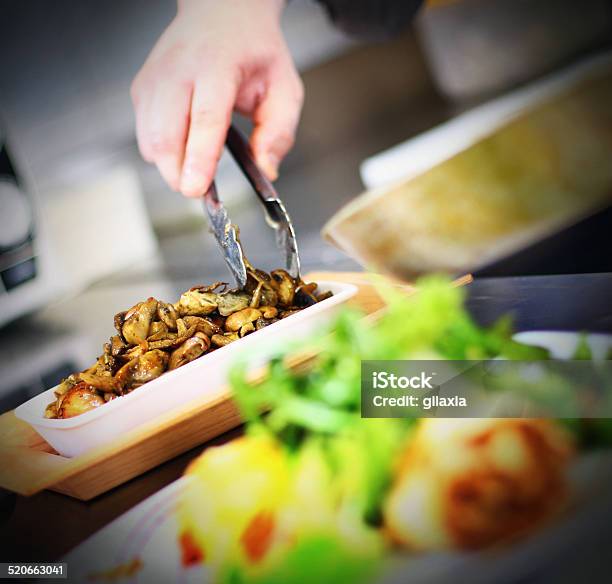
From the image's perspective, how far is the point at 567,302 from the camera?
64 cm

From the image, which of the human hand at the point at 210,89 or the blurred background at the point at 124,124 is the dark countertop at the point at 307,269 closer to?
the blurred background at the point at 124,124

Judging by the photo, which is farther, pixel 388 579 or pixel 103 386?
pixel 103 386

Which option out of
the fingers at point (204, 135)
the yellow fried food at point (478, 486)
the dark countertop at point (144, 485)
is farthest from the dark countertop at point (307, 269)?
the fingers at point (204, 135)

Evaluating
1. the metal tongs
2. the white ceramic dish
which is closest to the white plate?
the white ceramic dish

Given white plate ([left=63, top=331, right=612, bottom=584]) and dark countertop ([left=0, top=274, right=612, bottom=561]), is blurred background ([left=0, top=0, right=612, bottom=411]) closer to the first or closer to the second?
dark countertop ([left=0, top=274, right=612, bottom=561])

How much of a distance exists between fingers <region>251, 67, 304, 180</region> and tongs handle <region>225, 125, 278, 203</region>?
0.08 metres

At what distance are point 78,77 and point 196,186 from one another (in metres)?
Answer: 0.37

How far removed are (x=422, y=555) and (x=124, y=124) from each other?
0.93 metres

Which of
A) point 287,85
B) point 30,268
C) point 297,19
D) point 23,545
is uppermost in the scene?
point 297,19

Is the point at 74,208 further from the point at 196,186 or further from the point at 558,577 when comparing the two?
the point at 558,577

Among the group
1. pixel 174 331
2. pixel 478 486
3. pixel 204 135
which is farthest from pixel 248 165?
pixel 478 486

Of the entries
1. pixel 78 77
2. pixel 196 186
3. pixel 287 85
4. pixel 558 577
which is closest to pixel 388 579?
pixel 558 577

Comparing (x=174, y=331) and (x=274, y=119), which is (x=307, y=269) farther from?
(x=174, y=331)

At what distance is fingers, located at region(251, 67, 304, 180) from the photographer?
3.18 ft
